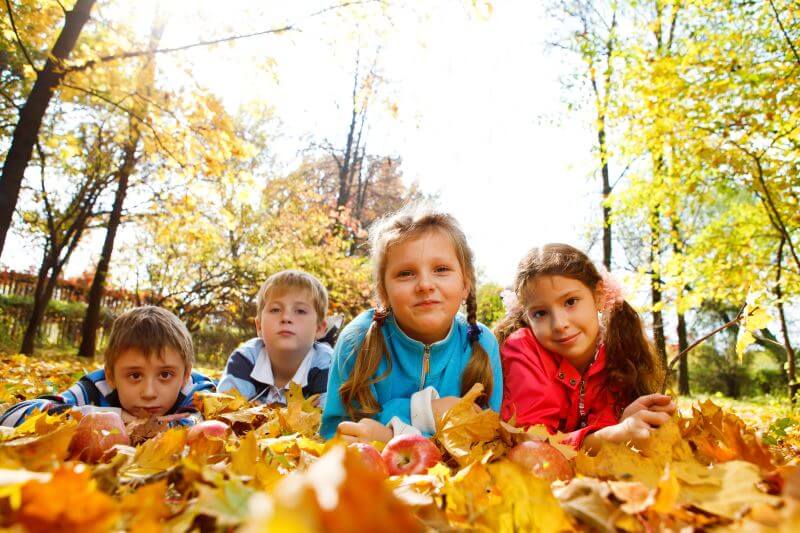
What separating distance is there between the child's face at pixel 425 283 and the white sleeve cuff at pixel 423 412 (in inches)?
11.3

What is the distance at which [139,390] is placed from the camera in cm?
226

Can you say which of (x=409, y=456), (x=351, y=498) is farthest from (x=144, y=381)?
(x=351, y=498)

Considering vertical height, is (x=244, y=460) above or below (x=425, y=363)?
below

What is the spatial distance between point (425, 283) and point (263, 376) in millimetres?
1714

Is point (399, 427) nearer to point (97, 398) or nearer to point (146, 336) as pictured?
point (146, 336)

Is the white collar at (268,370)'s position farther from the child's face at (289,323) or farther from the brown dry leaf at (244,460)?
the brown dry leaf at (244,460)

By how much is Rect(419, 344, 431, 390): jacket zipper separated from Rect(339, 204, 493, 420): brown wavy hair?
141 mm

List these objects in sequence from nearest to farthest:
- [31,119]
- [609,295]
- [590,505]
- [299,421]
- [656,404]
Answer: [590,505] < [656,404] < [299,421] < [609,295] < [31,119]

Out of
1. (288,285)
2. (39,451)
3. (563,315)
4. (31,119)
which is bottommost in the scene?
(39,451)

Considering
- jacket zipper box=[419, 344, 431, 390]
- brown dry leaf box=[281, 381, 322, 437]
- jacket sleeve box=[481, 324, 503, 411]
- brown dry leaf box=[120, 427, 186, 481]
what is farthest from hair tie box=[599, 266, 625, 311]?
brown dry leaf box=[120, 427, 186, 481]

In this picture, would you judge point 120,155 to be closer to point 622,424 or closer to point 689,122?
point 689,122

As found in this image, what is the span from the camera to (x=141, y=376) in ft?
7.52

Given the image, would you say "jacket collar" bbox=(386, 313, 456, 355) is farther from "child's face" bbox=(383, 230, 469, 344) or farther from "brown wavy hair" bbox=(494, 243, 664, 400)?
"brown wavy hair" bbox=(494, 243, 664, 400)

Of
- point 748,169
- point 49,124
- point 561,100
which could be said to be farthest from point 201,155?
point 561,100
